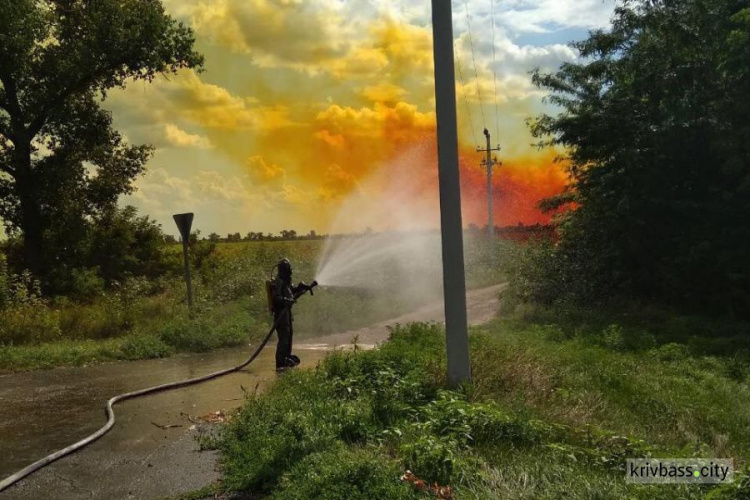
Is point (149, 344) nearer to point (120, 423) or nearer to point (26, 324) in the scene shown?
point (26, 324)

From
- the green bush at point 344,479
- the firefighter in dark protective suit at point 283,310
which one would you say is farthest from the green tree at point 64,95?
the green bush at point 344,479

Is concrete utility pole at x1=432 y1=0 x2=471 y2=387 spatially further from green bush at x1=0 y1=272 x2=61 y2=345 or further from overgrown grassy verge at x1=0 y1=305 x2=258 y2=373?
green bush at x1=0 y1=272 x2=61 y2=345

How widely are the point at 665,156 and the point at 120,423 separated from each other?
583 inches

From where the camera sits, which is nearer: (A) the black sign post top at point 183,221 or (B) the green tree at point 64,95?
(A) the black sign post top at point 183,221

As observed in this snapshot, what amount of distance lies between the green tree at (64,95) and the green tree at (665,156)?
14180 mm

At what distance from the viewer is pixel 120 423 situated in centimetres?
733

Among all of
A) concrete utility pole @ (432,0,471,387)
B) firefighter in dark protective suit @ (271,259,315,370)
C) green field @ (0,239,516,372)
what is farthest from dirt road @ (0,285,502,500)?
concrete utility pole @ (432,0,471,387)

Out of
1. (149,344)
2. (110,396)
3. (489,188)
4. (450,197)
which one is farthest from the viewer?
(489,188)

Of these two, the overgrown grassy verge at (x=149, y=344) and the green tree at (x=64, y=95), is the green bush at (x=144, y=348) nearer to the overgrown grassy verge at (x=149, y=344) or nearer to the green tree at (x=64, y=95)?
the overgrown grassy verge at (x=149, y=344)

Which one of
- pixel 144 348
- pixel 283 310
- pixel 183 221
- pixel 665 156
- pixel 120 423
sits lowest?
pixel 120 423

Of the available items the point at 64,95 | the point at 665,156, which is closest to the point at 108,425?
the point at 665,156

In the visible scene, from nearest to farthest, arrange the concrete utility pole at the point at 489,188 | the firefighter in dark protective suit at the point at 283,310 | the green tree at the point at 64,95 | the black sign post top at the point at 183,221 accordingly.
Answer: the firefighter in dark protective suit at the point at 283,310
the black sign post top at the point at 183,221
the green tree at the point at 64,95
the concrete utility pole at the point at 489,188

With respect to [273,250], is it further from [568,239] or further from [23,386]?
[23,386]

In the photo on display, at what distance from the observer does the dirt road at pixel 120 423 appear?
17.6ft
